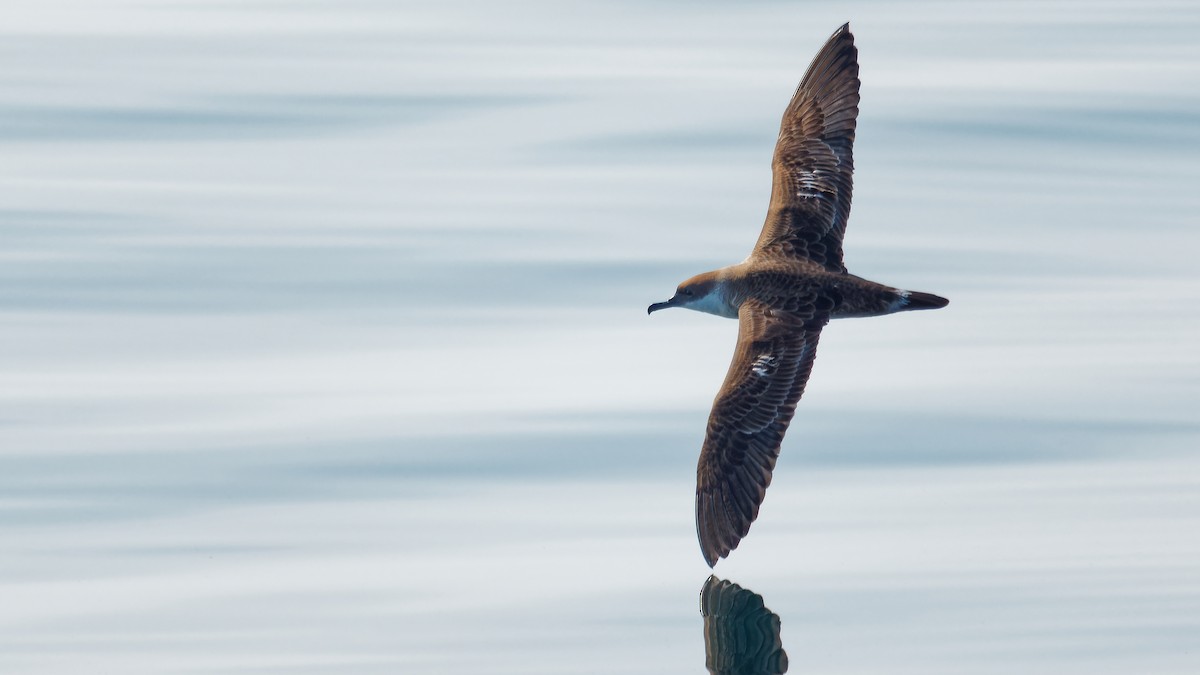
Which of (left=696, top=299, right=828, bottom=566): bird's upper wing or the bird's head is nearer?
(left=696, top=299, right=828, bottom=566): bird's upper wing

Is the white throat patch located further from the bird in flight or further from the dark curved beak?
the dark curved beak

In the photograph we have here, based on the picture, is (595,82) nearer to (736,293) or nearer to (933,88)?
(933,88)

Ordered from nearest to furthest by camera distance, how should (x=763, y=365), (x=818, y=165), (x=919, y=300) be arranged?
(x=763, y=365), (x=919, y=300), (x=818, y=165)

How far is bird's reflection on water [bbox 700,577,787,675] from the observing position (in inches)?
280

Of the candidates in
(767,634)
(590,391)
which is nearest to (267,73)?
(590,391)

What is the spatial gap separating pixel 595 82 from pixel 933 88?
2.19 meters

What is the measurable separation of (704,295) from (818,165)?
89 cm

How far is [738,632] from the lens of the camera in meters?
7.37

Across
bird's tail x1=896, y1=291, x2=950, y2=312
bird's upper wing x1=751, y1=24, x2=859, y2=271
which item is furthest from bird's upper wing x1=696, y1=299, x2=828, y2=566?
bird's upper wing x1=751, y1=24, x2=859, y2=271

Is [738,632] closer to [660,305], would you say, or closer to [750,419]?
[750,419]

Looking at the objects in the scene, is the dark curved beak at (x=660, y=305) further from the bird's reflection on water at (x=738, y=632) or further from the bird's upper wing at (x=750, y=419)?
the bird's reflection on water at (x=738, y=632)

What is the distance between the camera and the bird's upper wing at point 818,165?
926 centimetres

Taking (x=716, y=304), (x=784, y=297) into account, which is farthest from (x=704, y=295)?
(x=784, y=297)

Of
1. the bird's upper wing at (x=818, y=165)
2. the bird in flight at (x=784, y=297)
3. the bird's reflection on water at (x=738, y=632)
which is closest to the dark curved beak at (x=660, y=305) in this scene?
the bird in flight at (x=784, y=297)
